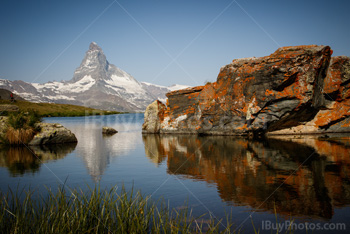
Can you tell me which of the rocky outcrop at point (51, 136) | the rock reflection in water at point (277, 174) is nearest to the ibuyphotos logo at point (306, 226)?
the rock reflection in water at point (277, 174)

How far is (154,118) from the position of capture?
30141mm

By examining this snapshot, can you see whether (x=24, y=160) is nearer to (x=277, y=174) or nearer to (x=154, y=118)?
(x=277, y=174)

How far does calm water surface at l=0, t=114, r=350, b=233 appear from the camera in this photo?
6734 mm

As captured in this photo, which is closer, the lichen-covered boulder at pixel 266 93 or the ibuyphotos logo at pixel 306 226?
the ibuyphotos logo at pixel 306 226

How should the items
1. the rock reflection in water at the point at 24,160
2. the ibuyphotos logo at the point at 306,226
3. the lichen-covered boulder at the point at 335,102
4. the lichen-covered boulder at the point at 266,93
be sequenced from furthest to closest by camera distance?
the lichen-covered boulder at the point at 335,102 < the lichen-covered boulder at the point at 266,93 < the rock reflection in water at the point at 24,160 < the ibuyphotos logo at the point at 306,226

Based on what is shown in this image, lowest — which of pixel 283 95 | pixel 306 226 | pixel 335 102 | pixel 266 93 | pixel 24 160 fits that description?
pixel 306 226

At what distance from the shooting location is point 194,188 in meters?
8.87

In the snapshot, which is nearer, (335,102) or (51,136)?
(51,136)

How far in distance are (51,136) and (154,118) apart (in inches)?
459

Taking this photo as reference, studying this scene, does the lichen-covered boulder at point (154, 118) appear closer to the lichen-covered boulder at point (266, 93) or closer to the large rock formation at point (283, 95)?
the lichen-covered boulder at point (266, 93)

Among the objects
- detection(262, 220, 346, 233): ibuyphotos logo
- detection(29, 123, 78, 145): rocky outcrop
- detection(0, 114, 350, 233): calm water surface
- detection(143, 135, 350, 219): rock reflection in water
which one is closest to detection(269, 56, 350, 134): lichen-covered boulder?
detection(143, 135, 350, 219): rock reflection in water

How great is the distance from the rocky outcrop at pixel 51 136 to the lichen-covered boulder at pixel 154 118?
9.02 m

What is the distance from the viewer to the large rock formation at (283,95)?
839 inches

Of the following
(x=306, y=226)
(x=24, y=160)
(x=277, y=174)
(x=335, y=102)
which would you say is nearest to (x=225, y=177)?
(x=277, y=174)
